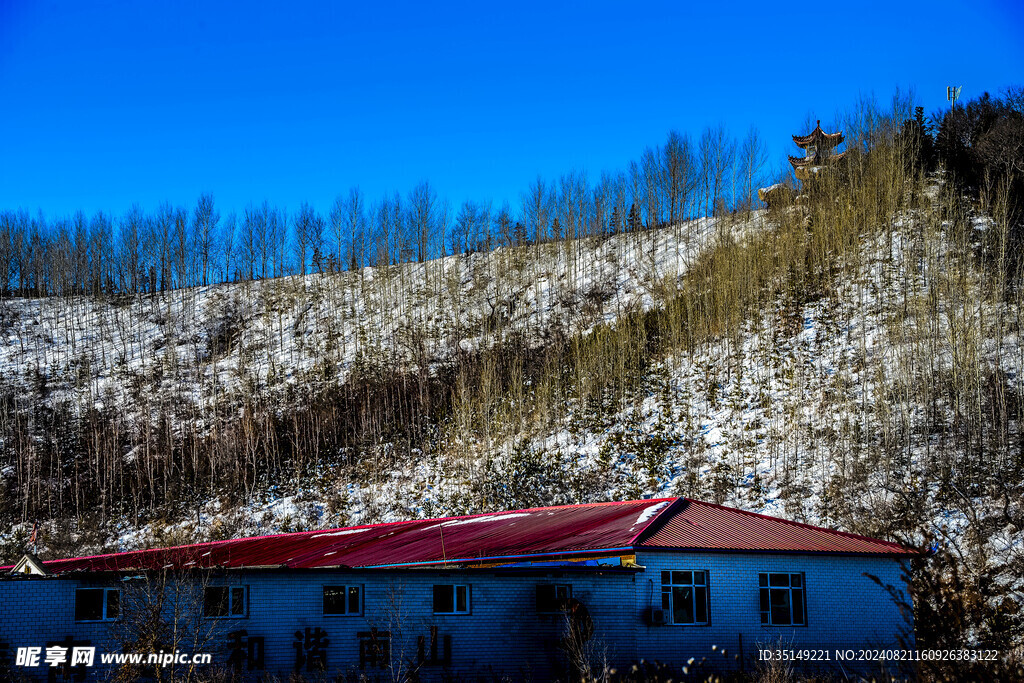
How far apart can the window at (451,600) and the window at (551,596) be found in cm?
146

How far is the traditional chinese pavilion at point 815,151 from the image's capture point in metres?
53.3

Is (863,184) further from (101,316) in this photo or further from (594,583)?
(101,316)

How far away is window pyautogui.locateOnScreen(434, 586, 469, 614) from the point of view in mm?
16938

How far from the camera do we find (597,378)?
40.1m

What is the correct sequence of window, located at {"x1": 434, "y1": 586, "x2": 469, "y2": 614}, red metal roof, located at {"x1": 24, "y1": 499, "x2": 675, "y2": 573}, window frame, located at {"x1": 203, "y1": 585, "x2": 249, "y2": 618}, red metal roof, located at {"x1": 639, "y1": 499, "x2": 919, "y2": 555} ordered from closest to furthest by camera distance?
window frame, located at {"x1": 203, "y1": 585, "x2": 249, "y2": 618}
window, located at {"x1": 434, "y1": 586, "x2": 469, "y2": 614}
red metal roof, located at {"x1": 639, "y1": 499, "x2": 919, "y2": 555}
red metal roof, located at {"x1": 24, "y1": 499, "x2": 675, "y2": 573}

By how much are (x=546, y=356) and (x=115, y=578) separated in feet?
93.9

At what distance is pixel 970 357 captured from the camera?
1336 inches

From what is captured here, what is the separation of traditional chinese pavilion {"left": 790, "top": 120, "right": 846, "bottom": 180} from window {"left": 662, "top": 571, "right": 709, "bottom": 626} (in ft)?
135

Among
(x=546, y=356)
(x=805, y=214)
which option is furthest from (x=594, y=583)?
(x=805, y=214)

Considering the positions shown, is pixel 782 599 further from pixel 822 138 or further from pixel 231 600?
pixel 822 138

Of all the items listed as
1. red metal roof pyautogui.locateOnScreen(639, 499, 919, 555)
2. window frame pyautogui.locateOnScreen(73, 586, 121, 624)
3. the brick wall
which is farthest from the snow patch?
window frame pyautogui.locateOnScreen(73, 586, 121, 624)

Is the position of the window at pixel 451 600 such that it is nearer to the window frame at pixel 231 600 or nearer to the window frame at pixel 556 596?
the window frame at pixel 556 596

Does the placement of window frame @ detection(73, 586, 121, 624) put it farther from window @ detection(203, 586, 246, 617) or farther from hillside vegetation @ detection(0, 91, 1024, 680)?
hillside vegetation @ detection(0, 91, 1024, 680)

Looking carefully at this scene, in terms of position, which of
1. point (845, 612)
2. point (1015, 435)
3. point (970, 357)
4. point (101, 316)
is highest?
point (101, 316)
